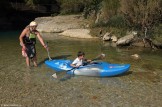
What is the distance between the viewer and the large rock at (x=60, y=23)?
97.9 ft

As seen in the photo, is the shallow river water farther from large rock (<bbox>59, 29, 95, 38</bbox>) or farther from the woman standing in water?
large rock (<bbox>59, 29, 95, 38</bbox>)

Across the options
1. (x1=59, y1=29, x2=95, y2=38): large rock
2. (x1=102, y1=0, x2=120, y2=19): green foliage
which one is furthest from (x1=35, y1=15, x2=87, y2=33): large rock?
(x1=102, y1=0, x2=120, y2=19): green foliage

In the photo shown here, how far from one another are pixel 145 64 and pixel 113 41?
7.92 m

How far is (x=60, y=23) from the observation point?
102 feet

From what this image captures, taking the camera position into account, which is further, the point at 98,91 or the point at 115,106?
the point at 98,91

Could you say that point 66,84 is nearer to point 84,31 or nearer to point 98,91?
point 98,91

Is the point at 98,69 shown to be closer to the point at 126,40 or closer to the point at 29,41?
the point at 29,41

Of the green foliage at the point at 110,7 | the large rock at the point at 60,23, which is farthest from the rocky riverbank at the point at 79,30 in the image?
the green foliage at the point at 110,7

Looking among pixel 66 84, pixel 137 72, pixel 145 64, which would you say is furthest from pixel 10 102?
pixel 145 64

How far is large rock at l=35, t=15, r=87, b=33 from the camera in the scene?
2983 centimetres

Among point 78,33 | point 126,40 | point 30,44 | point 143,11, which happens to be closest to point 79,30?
point 78,33

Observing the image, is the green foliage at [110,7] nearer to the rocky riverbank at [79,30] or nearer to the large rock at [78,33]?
the rocky riverbank at [79,30]

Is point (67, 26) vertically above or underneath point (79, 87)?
above

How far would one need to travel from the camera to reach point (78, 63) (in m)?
12.8
